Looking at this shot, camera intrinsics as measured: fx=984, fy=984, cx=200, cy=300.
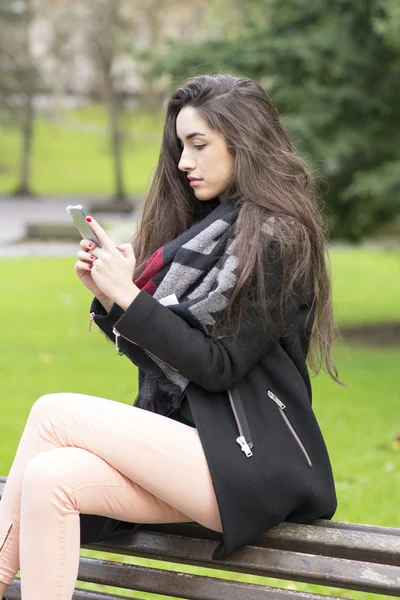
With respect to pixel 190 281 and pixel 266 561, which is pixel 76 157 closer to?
pixel 190 281

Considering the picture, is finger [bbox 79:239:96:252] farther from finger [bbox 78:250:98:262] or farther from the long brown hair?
the long brown hair

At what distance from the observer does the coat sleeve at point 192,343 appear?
2346 mm

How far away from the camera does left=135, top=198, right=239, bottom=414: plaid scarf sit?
2430 millimetres

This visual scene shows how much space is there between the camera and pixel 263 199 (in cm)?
253

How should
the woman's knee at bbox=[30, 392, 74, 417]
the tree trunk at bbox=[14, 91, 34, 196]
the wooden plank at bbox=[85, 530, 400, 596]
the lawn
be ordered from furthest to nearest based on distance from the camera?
the tree trunk at bbox=[14, 91, 34, 196] → the lawn → the woman's knee at bbox=[30, 392, 74, 417] → the wooden plank at bbox=[85, 530, 400, 596]

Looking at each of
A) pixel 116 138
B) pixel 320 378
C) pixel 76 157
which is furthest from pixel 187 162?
pixel 76 157

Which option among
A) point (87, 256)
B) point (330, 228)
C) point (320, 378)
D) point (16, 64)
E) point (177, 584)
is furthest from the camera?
point (16, 64)

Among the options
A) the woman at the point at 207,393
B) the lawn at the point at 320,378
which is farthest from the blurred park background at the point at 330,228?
the woman at the point at 207,393

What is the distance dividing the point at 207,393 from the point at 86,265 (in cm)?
45

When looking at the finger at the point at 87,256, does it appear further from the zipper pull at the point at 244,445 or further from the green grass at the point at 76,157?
the green grass at the point at 76,157

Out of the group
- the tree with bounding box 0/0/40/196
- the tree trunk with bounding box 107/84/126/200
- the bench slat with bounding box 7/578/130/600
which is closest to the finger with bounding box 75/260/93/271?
the bench slat with bounding box 7/578/130/600

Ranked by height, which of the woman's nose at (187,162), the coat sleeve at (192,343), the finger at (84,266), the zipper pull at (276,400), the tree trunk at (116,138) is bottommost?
the tree trunk at (116,138)

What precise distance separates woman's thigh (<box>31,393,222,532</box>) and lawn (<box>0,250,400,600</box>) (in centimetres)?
69

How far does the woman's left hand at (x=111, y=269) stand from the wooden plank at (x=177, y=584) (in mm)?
680
